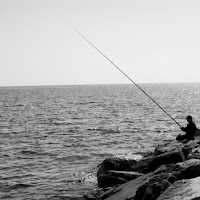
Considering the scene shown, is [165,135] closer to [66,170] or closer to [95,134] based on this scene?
[95,134]

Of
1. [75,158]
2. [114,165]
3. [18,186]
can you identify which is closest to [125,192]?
[114,165]

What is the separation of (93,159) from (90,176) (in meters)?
3.81

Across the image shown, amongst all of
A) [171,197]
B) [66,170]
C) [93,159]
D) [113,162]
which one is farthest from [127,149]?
[171,197]

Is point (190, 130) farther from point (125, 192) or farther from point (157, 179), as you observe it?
point (157, 179)

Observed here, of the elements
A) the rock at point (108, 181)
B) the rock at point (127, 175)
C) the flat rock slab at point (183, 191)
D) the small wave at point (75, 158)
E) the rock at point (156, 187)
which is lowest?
the small wave at point (75, 158)

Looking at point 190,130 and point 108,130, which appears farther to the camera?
point 108,130

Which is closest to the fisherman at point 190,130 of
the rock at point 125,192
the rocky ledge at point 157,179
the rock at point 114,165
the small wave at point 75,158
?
the rocky ledge at point 157,179

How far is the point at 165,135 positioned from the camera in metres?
28.7

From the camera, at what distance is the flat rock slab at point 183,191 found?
6.33 metres

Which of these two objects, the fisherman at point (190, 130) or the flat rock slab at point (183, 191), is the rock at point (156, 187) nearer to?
the flat rock slab at point (183, 191)

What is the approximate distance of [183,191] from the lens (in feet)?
22.0

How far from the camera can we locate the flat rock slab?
6325mm

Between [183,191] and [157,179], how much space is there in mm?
1406

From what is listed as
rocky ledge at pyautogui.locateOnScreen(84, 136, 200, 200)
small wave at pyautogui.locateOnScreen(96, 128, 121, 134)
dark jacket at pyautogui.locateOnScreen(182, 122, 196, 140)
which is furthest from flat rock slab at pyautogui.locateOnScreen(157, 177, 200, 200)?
small wave at pyautogui.locateOnScreen(96, 128, 121, 134)
